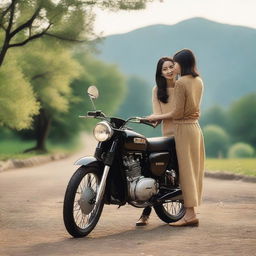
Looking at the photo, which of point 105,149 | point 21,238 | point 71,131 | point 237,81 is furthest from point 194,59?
point 237,81

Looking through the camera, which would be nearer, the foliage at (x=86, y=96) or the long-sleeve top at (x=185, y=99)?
the long-sleeve top at (x=185, y=99)

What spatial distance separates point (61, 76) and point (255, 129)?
262 ft

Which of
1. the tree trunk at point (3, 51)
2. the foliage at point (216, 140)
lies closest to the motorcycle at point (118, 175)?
the tree trunk at point (3, 51)

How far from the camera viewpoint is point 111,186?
7.54m

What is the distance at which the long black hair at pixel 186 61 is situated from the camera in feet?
26.2

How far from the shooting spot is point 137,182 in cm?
772

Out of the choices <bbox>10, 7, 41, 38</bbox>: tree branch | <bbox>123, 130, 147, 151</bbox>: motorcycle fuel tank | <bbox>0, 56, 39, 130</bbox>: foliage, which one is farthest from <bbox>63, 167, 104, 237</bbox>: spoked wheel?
<bbox>0, 56, 39, 130</bbox>: foliage

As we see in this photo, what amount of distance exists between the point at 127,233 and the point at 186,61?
82.9 inches

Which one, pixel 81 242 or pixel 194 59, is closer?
pixel 81 242

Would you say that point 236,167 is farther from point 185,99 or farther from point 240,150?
point 240,150

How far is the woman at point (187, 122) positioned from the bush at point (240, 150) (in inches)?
3643

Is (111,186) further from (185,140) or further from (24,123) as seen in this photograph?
(24,123)

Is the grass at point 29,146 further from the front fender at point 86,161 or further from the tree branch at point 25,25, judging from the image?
the front fender at point 86,161

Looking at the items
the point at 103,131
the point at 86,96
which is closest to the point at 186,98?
the point at 103,131
